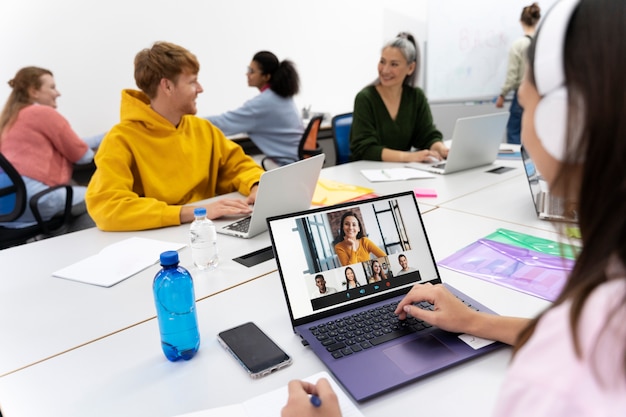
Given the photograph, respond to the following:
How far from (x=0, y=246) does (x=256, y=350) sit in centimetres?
205

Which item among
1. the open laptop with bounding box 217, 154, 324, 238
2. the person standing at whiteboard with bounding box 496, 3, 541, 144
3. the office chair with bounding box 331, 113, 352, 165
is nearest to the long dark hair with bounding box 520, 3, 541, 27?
the person standing at whiteboard with bounding box 496, 3, 541, 144

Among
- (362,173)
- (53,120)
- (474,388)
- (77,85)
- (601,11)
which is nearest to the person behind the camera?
(601,11)

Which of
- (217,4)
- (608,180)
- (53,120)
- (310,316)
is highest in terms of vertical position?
(217,4)

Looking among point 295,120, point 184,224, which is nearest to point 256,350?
point 184,224

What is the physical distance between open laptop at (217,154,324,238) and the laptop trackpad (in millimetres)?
625

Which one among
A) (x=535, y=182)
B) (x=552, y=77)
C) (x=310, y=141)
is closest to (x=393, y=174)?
(x=535, y=182)

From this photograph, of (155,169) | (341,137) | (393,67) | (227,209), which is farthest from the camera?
(341,137)

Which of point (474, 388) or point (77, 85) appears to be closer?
point (474, 388)

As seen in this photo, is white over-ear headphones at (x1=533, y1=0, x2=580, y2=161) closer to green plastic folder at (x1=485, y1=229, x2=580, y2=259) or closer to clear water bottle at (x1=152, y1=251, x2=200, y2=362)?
clear water bottle at (x1=152, y1=251, x2=200, y2=362)

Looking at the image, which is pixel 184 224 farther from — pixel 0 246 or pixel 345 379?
pixel 0 246

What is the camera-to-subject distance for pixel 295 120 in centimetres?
333

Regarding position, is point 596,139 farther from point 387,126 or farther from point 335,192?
point 387,126

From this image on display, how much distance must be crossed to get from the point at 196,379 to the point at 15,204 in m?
1.99

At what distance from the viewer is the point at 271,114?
323 cm
